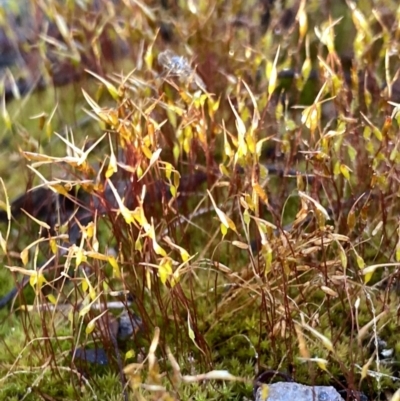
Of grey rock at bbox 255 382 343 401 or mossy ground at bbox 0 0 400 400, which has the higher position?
mossy ground at bbox 0 0 400 400

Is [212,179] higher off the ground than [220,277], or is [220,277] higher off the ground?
[212,179]

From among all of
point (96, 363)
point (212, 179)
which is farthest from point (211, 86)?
point (96, 363)

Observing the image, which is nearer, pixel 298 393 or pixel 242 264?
pixel 298 393

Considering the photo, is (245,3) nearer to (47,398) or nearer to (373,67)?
(373,67)

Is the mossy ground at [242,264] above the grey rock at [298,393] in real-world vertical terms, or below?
above

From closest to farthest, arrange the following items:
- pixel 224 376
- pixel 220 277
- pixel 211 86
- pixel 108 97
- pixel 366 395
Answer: pixel 224 376 < pixel 366 395 < pixel 220 277 < pixel 211 86 < pixel 108 97

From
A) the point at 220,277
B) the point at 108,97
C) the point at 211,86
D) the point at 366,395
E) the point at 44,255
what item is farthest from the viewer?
the point at 108,97

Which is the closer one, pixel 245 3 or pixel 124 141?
pixel 124 141

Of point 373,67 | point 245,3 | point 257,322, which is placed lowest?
point 257,322
